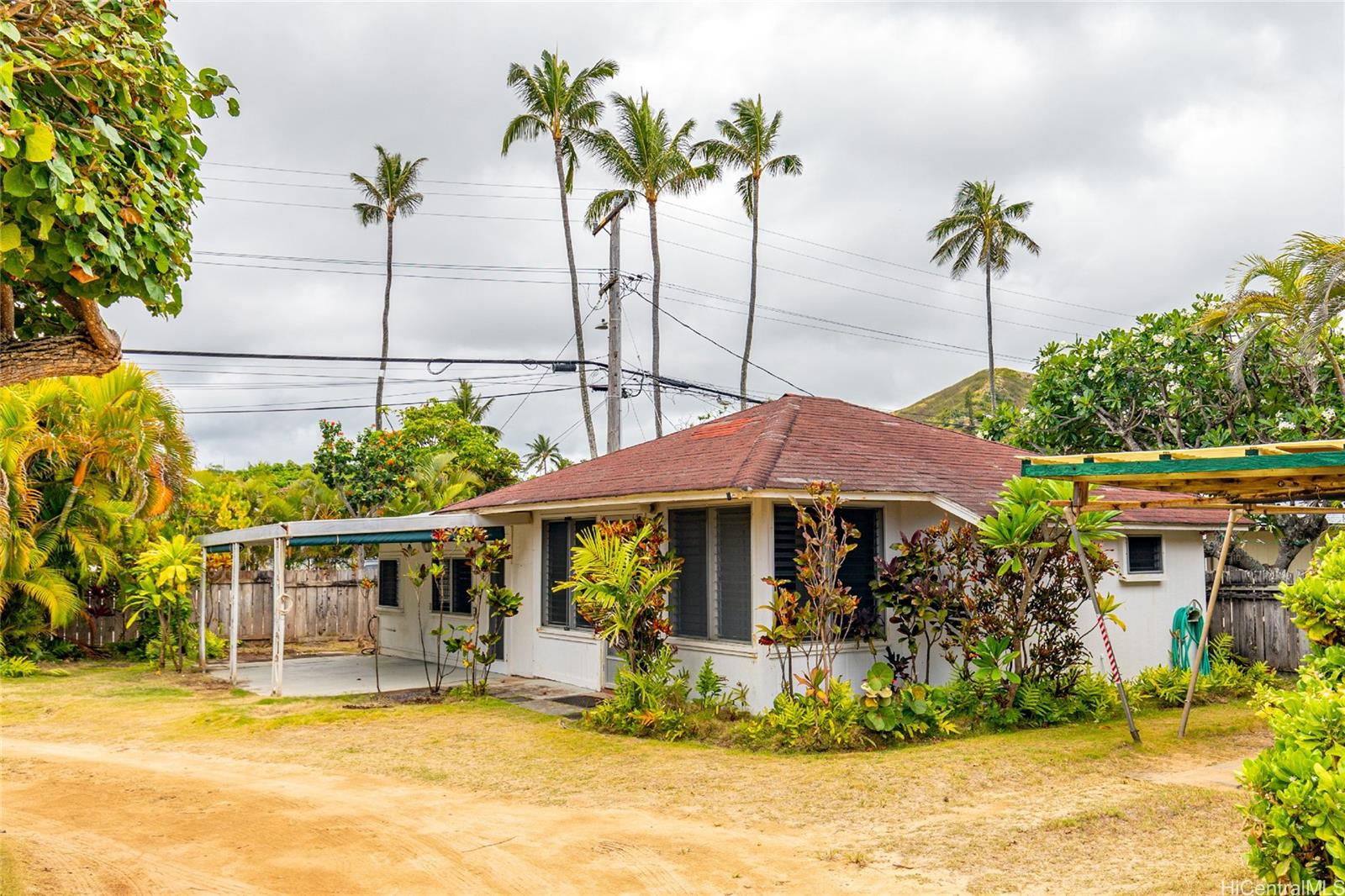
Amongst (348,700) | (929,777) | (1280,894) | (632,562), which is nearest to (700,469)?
(632,562)

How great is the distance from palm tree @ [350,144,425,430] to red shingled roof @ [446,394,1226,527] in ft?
81.0

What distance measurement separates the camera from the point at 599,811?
774 centimetres

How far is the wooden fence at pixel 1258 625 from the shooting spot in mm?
13945

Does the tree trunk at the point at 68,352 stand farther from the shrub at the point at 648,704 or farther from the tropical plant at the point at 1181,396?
the tropical plant at the point at 1181,396

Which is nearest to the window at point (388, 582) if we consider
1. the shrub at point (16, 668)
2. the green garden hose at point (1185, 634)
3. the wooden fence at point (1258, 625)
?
the shrub at point (16, 668)

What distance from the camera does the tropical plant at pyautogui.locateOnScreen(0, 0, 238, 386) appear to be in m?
4.30

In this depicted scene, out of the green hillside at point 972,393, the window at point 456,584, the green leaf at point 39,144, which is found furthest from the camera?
the green hillside at point 972,393

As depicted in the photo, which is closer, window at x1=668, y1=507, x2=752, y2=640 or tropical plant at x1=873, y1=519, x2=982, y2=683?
tropical plant at x1=873, y1=519, x2=982, y2=683

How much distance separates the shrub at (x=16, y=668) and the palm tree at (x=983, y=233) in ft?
94.7

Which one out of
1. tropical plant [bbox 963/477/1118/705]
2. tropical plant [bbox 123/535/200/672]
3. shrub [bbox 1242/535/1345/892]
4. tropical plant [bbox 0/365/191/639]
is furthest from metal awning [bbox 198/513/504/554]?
shrub [bbox 1242/535/1345/892]

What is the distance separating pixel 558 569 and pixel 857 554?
4777mm

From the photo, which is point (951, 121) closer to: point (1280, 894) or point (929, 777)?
point (929, 777)

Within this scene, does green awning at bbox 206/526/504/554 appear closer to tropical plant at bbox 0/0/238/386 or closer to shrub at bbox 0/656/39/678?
shrub at bbox 0/656/39/678

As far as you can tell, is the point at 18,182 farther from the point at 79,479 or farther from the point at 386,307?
the point at 386,307
